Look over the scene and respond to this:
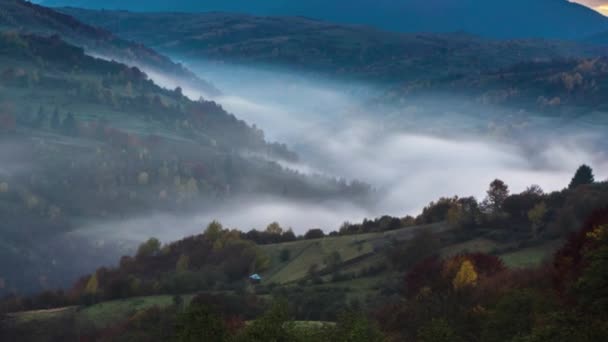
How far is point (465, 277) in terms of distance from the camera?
66.1 meters

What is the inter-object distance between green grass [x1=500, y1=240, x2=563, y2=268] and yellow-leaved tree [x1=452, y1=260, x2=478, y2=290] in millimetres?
24380

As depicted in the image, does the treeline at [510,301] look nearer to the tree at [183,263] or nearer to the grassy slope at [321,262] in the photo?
the grassy slope at [321,262]

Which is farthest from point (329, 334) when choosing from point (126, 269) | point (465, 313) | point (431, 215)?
point (126, 269)

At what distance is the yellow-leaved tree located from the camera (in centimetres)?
6440

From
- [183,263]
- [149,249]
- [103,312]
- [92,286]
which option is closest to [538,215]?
[103,312]

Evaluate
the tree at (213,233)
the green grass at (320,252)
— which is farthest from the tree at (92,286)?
the green grass at (320,252)

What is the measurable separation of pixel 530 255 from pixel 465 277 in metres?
33.8

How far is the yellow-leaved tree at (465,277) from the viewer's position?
64400mm

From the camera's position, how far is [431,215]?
14012 cm

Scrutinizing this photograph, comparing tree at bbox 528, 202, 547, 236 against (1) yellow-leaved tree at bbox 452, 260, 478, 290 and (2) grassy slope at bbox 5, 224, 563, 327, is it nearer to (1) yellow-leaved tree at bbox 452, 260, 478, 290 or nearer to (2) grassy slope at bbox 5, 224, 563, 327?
(2) grassy slope at bbox 5, 224, 563, 327

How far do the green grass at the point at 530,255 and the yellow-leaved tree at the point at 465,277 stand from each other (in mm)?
24380

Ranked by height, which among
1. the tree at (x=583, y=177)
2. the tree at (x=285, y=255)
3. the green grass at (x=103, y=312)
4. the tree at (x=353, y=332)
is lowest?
the green grass at (x=103, y=312)

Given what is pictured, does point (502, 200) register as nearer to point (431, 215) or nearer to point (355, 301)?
point (431, 215)

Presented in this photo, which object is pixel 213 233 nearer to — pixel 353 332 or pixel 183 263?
pixel 183 263
